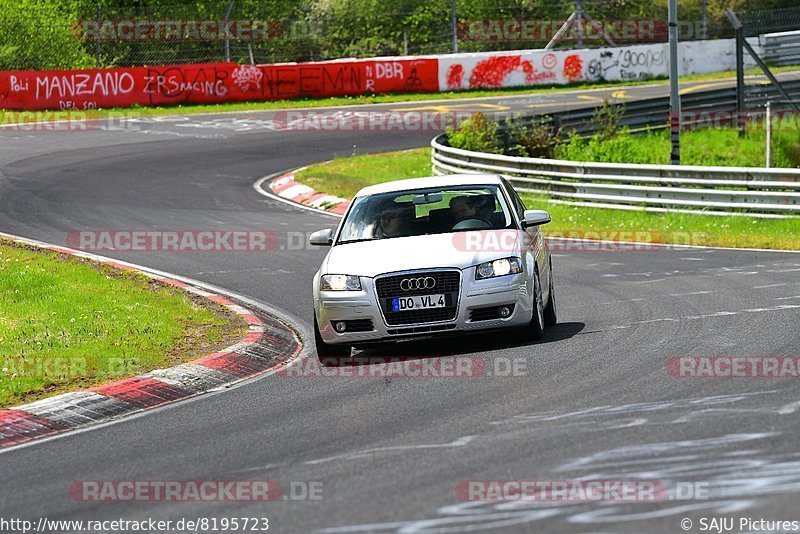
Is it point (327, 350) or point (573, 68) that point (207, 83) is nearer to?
point (573, 68)

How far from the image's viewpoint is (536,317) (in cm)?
1135

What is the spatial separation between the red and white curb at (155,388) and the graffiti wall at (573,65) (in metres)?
35.2

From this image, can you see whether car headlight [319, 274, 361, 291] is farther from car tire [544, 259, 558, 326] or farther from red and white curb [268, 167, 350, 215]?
red and white curb [268, 167, 350, 215]

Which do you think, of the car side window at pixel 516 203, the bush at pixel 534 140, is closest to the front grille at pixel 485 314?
the car side window at pixel 516 203

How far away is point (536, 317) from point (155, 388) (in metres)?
3.36

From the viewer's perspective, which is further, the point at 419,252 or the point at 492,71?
the point at 492,71

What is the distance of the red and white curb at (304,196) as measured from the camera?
26.1m

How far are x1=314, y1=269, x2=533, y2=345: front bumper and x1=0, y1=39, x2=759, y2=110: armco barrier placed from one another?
31921 millimetres

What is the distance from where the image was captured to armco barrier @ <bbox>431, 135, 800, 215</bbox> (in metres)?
21.1

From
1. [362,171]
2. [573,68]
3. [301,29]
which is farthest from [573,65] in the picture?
[362,171]

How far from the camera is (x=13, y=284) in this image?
15.0m

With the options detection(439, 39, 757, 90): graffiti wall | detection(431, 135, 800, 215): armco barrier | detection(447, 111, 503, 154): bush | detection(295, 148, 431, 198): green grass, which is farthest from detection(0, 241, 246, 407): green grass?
detection(439, 39, 757, 90): graffiti wall

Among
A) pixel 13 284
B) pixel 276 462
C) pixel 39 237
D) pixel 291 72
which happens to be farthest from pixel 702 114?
pixel 276 462

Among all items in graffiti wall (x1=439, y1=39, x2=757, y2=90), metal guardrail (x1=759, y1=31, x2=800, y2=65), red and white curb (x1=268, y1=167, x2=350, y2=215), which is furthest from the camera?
graffiti wall (x1=439, y1=39, x2=757, y2=90)
